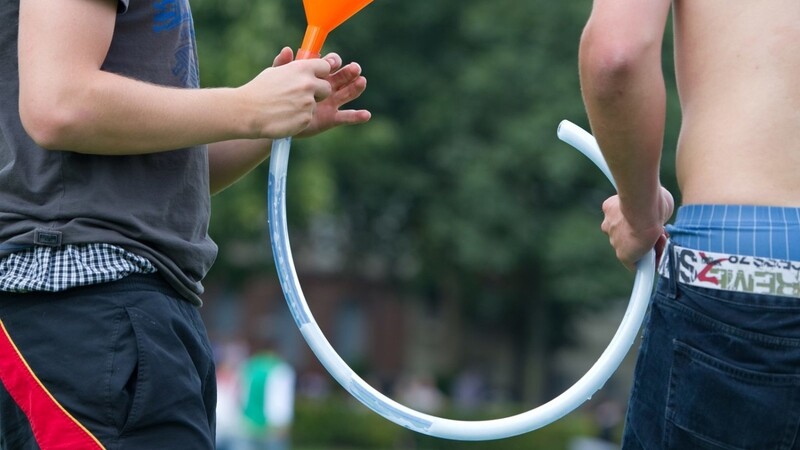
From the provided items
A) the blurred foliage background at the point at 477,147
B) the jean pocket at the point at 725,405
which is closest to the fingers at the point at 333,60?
the jean pocket at the point at 725,405

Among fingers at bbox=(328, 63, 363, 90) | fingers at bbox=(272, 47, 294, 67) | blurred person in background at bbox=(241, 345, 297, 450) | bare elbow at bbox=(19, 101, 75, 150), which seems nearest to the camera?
bare elbow at bbox=(19, 101, 75, 150)

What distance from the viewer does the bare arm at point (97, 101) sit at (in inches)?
104

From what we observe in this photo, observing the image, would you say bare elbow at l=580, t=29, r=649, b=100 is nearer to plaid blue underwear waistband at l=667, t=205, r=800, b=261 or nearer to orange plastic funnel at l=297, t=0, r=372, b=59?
plaid blue underwear waistband at l=667, t=205, r=800, b=261

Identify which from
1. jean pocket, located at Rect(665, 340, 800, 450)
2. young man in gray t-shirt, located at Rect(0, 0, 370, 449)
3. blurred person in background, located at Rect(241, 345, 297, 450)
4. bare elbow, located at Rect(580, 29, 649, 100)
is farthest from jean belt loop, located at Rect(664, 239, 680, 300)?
blurred person in background, located at Rect(241, 345, 297, 450)

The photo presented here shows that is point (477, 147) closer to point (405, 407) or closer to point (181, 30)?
point (405, 407)

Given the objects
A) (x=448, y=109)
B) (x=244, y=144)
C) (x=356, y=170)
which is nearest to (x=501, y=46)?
(x=448, y=109)

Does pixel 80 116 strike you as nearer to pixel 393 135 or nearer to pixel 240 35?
pixel 240 35

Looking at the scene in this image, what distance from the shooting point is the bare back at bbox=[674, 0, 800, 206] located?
270cm

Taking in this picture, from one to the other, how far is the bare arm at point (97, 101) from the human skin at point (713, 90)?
80 centimetres

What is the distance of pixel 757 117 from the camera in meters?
2.71

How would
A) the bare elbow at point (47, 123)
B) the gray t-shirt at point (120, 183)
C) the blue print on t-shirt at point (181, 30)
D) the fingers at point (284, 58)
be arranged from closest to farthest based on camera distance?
1. the bare elbow at point (47, 123)
2. the gray t-shirt at point (120, 183)
3. the blue print on t-shirt at point (181, 30)
4. the fingers at point (284, 58)

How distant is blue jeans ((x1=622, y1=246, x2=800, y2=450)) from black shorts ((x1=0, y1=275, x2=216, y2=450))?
1.10m

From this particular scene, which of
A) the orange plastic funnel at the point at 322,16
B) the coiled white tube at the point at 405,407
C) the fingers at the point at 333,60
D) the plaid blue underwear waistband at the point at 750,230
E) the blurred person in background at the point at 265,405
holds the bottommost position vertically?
the blurred person in background at the point at 265,405

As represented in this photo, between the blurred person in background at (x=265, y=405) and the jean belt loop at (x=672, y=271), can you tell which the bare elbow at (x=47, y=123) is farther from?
the blurred person in background at (x=265, y=405)
